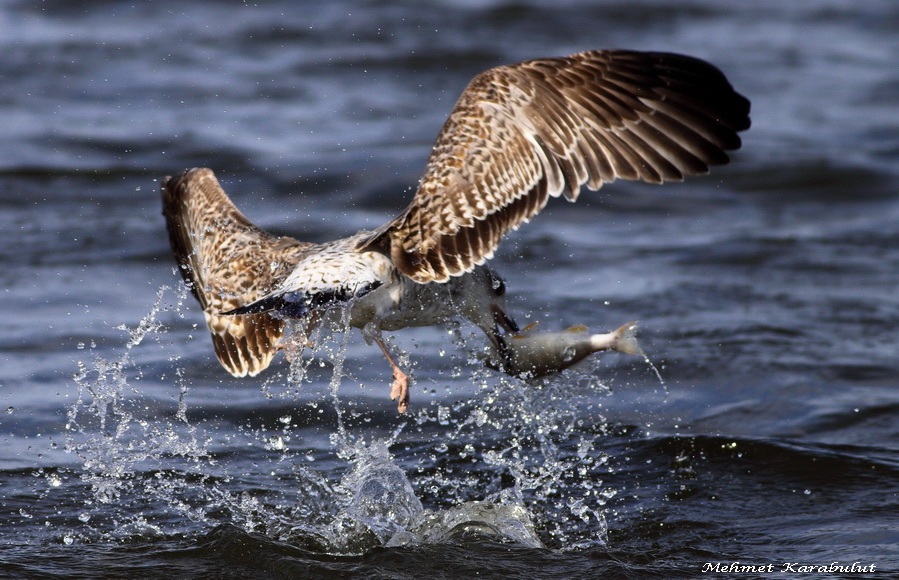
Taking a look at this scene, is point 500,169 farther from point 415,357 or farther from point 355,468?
point 415,357

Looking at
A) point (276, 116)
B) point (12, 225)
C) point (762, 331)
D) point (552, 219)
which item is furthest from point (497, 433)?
point (276, 116)

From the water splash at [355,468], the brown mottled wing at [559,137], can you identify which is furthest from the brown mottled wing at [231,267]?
the brown mottled wing at [559,137]

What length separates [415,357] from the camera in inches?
280

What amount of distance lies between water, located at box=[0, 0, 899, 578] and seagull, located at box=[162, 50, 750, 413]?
0.30 m

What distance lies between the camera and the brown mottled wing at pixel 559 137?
4.75 m

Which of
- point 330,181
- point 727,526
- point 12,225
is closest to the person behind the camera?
point 727,526

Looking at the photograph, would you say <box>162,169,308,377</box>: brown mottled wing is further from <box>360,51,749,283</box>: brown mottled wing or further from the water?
<box>360,51,749,283</box>: brown mottled wing

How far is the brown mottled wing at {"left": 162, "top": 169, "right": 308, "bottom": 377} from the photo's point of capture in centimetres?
521

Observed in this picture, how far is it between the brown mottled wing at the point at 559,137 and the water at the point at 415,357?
72 centimetres

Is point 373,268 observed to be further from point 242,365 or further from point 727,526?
point 727,526

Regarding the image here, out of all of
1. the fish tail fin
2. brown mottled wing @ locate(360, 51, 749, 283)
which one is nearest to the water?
the fish tail fin

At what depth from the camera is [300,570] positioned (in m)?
4.61

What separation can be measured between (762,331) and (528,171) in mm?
3391

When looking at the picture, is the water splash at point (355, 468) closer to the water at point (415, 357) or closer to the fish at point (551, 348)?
the water at point (415, 357)
